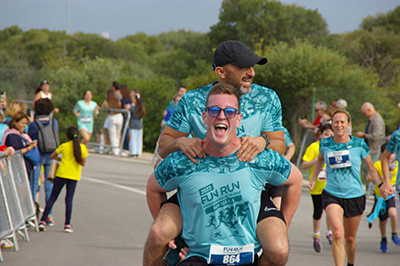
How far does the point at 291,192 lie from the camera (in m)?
3.55

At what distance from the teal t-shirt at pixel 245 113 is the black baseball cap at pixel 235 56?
0.67 feet

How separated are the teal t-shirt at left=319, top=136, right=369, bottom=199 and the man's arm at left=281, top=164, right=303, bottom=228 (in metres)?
3.16

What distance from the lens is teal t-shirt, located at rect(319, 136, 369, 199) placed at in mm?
6582

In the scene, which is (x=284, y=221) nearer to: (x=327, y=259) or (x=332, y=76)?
(x=327, y=259)

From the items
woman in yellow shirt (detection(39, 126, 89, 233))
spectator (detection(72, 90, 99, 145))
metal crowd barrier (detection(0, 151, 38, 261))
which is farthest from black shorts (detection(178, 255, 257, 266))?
spectator (detection(72, 90, 99, 145))

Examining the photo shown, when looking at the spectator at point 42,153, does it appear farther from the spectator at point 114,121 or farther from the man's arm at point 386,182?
the spectator at point 114,121

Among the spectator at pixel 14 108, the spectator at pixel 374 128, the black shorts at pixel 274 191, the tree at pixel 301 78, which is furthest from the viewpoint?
the tree at pixel 301 78

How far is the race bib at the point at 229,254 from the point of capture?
315 centimetres

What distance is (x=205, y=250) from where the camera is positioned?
3.20 metres

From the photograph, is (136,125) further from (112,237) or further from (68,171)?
(112,237)

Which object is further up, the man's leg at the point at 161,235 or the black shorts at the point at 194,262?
the man's leg at the point at 161,235

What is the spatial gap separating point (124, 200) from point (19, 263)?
14.9 ft

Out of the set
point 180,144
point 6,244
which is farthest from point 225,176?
point 6,244

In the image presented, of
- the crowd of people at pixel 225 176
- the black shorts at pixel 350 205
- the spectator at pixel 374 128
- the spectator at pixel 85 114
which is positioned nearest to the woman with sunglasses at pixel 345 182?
the black shorts at pixel 350 205
